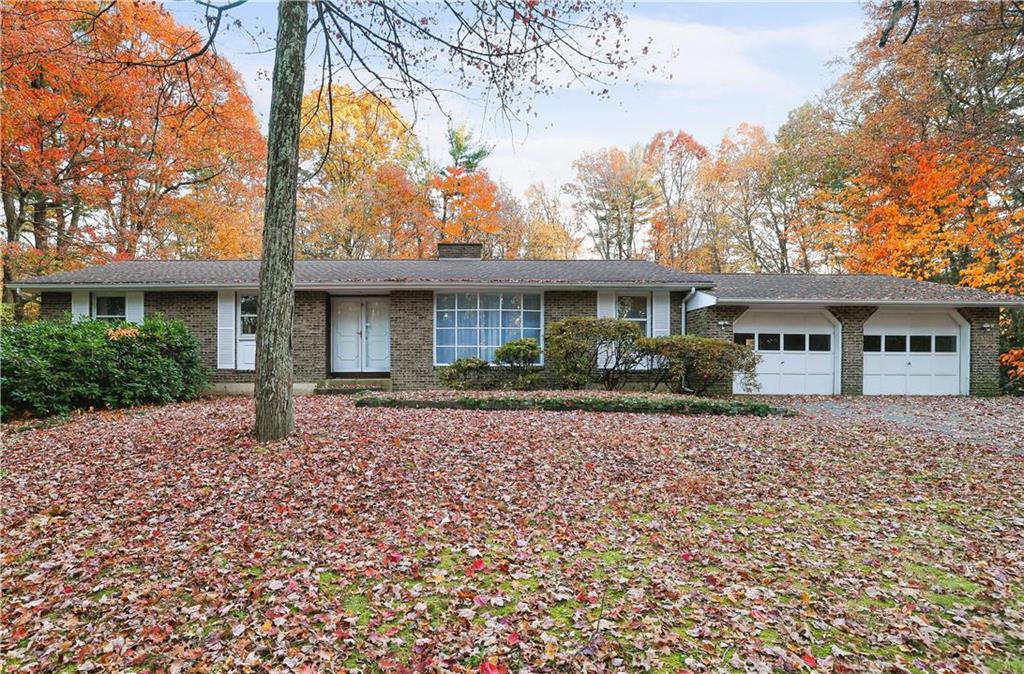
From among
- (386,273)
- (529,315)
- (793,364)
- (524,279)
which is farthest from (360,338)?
(793,364)

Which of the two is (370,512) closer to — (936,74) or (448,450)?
(448,450)

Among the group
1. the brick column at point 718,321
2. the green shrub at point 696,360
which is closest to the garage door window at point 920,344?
the brick column at point 718,321

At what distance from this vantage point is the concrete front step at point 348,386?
12117 millimetres

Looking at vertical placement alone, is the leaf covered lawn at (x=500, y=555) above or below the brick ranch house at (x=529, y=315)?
below

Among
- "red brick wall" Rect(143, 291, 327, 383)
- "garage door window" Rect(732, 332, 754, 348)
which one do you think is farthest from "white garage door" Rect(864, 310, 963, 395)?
"red brick wall" Rect(143, 291, 327, 383)

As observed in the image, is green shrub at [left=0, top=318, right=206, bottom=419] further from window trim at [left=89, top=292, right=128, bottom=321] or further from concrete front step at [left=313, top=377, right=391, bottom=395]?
concrete front step at [left=313, top=377, right=391, bottom=395]

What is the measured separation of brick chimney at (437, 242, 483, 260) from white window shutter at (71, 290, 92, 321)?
898 cm

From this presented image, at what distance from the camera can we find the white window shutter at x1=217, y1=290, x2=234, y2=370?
1266cm

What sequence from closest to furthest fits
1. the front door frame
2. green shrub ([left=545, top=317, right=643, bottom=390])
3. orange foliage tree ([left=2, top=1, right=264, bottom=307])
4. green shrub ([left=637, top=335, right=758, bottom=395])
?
green shrub ([left=637, top=335, right=758, bottom=395])
green shrub ([left=545, top=317, right=643, bottom=390])
orange foliage tree ([left=2, top=1, right=264, bottom=307])
the front door frame

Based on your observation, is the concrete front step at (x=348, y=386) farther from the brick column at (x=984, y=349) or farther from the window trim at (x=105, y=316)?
the brick column at (x=984, y=349)

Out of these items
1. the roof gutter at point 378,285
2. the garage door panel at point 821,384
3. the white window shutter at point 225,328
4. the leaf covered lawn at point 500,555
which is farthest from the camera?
the garage door panel at point 821,384

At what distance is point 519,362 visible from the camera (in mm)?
12344

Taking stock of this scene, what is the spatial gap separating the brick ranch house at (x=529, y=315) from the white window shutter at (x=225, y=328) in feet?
0.08

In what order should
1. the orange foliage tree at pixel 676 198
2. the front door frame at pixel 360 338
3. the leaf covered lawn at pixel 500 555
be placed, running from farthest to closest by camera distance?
the orange foliage tree at pixel 676 198 < the front door frame at pixel 360 338 < the leaf covered lawn at pixel 500 555
